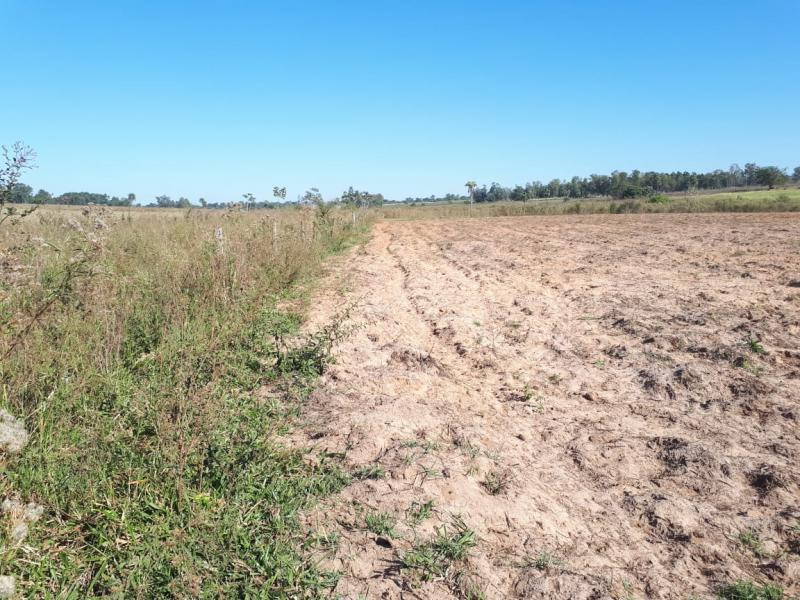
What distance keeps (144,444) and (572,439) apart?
2.73 m

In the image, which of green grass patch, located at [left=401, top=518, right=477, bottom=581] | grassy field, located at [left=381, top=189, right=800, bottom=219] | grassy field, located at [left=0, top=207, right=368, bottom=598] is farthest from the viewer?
grassy field, located at [left=381, top=189, right=800, bottom=219]

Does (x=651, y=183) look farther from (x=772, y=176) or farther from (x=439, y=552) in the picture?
(x=439, y=552)

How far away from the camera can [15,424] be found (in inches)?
86.6

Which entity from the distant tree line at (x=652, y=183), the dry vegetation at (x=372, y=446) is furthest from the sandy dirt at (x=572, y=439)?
the distant tree line at (x=652, y=183)

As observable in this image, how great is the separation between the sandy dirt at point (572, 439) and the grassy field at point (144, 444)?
0.30 m

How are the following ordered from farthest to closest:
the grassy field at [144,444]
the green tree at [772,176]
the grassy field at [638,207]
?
the green tree at [772,176] < the grassy field at [638,207] < the grassy field at [144,444]

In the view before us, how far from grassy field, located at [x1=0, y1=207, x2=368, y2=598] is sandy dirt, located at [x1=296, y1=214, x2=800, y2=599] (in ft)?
1.00

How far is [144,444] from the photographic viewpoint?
2.93 metres

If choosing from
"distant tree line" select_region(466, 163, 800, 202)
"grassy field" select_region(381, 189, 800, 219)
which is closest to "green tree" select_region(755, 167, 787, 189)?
"distant tree line" select_region(466, 163, 800, 202)

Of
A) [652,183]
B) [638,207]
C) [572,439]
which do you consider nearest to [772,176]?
[652,183]

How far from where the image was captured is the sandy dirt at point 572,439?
2373 millimetres

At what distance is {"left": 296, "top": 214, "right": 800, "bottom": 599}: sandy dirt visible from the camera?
2373 millimetres

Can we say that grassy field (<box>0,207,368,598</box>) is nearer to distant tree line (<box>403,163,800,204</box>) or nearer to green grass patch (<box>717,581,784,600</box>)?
green grass patch (<box>717,581,784,600</box>)

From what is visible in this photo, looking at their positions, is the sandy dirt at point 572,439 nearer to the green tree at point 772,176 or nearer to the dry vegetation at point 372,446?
the dry vegetation at point 372,446
